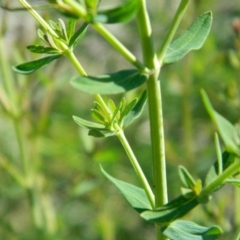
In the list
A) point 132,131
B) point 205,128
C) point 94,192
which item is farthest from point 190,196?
point 132,131

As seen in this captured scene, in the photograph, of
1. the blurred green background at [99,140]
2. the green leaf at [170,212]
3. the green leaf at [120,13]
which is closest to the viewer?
the green leaf at [120,13]

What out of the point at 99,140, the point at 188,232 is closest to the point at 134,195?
the point at 188,232

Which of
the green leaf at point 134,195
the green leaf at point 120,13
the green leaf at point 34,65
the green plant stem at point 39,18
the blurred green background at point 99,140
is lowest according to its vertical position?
the blurred green background at point 99,140

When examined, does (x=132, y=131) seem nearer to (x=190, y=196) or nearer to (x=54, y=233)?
(x=54, y=233)

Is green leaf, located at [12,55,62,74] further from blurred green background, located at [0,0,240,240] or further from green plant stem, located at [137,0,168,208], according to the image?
blurred green background, located at [0,0,240,240]

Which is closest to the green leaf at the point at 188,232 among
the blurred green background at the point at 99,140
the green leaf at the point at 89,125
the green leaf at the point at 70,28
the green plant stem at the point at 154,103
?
the green plant stem at the point at 154,103

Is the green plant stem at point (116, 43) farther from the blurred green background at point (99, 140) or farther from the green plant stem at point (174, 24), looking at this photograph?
the blurred green background at point (99, 140)

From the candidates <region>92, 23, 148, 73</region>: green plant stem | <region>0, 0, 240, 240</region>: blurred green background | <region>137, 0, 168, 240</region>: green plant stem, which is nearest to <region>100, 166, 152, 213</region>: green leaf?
<region>137, 0, 168, 240</region>: green plant stem
